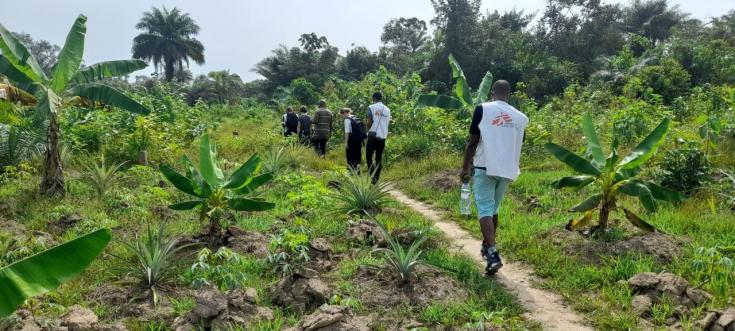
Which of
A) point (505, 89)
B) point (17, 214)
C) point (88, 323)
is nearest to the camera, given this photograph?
point (88, 323)

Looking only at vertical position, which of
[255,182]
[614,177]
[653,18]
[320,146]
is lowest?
[320,146]

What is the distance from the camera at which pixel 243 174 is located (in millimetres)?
5625

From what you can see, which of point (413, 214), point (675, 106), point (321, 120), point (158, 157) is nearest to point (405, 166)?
point (321, 120)

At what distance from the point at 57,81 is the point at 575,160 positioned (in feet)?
24.3

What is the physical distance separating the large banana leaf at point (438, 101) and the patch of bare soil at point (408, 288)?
6.72 meters

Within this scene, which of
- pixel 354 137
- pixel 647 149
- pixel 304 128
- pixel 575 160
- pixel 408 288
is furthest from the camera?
pixel 304 128

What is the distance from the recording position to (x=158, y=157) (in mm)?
10984

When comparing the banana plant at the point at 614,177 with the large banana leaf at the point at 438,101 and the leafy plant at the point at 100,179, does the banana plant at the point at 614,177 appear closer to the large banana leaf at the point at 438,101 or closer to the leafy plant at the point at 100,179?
the large banana leaf at the point at 438,101

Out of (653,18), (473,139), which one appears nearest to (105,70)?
(473,139)

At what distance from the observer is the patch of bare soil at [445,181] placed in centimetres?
898

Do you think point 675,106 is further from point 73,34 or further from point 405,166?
point 73,34

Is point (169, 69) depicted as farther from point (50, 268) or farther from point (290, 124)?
point (50, 268)

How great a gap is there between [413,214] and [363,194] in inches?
30.4

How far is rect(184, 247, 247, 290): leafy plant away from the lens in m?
4.45
